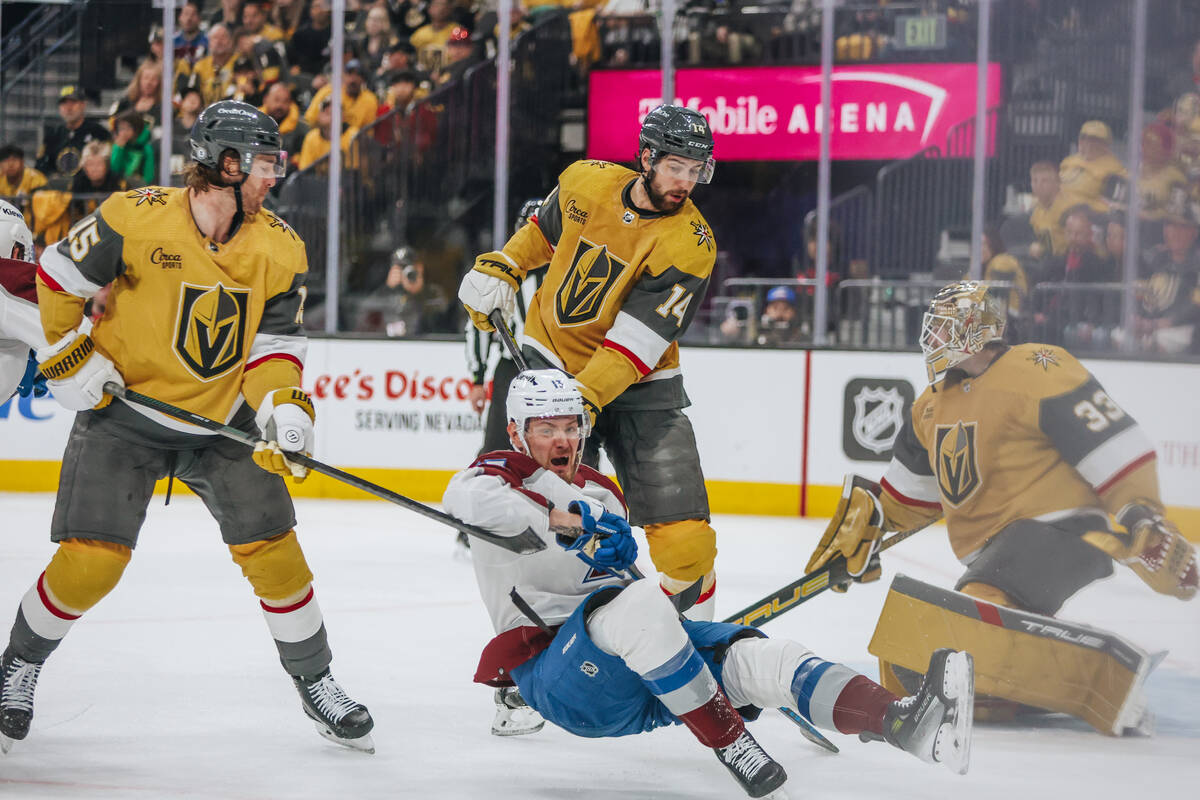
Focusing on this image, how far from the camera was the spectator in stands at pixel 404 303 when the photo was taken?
6.48 metres

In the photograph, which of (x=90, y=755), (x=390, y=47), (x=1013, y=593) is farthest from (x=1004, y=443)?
(x=390, y=47)

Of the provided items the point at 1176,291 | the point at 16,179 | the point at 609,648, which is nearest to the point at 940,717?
the point at 609,648

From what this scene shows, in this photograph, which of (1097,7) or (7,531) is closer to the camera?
(7,531)

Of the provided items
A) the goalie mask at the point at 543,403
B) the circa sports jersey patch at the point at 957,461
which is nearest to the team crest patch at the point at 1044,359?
the circa sports jersey patch at the point at 957,461

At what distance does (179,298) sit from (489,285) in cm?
73

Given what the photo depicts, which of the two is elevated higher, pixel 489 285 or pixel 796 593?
pixel 489 285

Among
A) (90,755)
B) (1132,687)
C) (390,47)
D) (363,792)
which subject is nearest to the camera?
(363,792)

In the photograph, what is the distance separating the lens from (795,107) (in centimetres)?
667

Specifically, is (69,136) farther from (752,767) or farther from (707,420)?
(752,767)

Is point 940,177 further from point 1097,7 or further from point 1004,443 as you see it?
point 1004,443

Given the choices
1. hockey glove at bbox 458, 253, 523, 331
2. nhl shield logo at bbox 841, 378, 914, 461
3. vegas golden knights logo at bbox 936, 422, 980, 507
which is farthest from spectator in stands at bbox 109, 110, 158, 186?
vegas golden knights logo at bbox 936, 422, 980, 507

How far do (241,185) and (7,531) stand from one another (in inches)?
126

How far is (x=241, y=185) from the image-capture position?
251cm

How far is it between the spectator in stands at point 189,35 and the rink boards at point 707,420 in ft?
5.17
